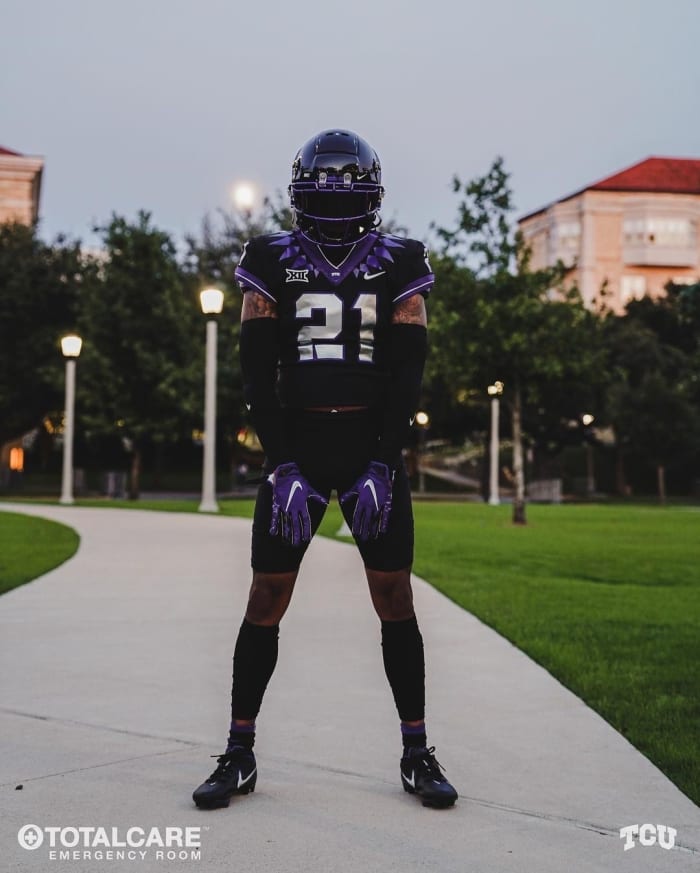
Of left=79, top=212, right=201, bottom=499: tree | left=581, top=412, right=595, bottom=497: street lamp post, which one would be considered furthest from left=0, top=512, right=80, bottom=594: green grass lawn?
left=581, top=412, right=595, bottom=497: street lamp post

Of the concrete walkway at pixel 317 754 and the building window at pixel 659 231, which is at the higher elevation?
the building window at pixel 659 231

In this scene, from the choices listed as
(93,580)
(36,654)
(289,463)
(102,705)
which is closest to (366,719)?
(102,705)

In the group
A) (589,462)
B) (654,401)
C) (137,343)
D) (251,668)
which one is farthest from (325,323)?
(589,462)

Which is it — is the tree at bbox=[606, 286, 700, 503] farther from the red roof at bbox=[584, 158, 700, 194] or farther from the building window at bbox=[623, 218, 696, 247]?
the red roof at bbox=[584, 158, 700, 194]

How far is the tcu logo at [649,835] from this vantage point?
10.1 ft

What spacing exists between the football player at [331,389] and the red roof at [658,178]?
65.8m

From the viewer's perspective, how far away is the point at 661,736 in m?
4.44

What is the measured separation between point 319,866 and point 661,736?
2.11 metres

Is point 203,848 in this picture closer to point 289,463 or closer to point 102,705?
point 289,463

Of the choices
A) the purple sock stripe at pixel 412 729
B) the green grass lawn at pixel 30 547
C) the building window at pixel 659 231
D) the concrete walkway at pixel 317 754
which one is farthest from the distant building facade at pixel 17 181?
the purple sock stripe at pixel 412 729

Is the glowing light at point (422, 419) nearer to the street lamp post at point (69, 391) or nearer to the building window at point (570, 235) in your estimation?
the street lamp post at point (69, 391)

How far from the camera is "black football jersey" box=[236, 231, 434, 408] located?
142 inches

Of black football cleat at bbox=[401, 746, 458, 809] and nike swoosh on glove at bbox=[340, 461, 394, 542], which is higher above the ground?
nike swoosh on glove at bbox=[340, 461, 394, 542]

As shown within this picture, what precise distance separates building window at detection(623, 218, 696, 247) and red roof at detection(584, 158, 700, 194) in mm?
1948
